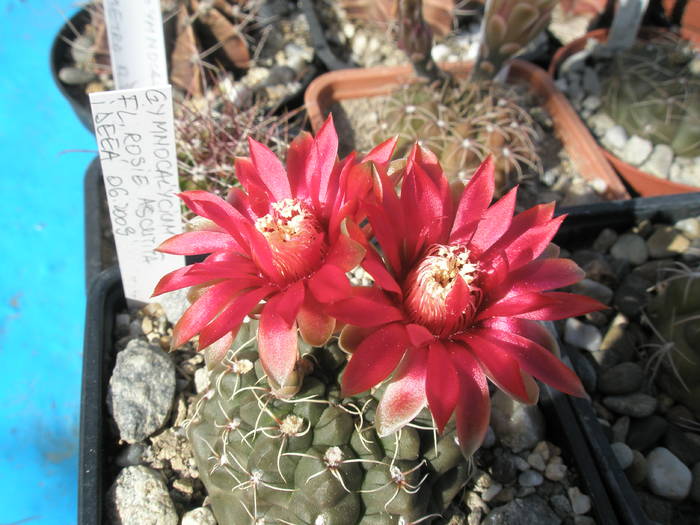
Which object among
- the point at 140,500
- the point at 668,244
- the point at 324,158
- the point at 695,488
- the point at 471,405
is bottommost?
the point at 695,488

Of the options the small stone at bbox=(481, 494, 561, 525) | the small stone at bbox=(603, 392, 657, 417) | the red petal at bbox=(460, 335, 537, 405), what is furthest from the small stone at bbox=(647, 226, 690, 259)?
the red petal at bbox=(460, 335, 537, 405)

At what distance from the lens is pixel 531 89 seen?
2.18 m

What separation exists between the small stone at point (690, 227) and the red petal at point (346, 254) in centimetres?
124

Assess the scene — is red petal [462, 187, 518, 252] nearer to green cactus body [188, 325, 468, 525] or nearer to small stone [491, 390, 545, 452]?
green cactus body [188, 325, 468, 525]

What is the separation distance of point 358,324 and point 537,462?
70 cm

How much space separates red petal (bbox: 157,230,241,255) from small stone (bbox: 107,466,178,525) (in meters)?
0.45

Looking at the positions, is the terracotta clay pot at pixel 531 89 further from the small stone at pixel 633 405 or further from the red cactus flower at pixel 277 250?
the red cactus flower at pixel 277 250

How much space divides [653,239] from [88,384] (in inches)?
55.5

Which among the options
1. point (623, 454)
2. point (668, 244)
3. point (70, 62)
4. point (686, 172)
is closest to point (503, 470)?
point (623, 454)

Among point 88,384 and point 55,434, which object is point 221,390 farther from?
point 55,434

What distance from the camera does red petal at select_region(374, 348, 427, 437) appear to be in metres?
0.76

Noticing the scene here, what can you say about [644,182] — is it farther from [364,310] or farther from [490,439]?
[364,310]

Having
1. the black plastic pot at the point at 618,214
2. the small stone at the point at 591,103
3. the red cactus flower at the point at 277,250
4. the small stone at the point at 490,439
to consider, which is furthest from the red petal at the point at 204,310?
the small stone at the point at 591,103

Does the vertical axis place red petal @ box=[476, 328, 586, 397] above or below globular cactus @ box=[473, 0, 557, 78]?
below
